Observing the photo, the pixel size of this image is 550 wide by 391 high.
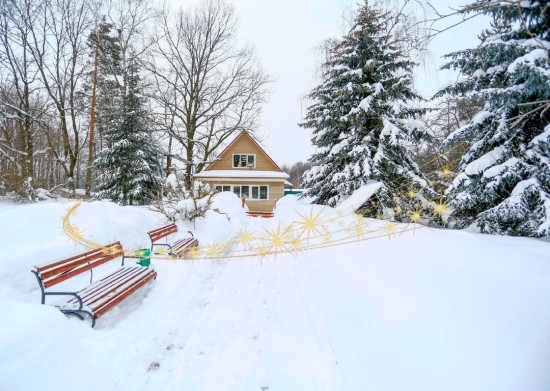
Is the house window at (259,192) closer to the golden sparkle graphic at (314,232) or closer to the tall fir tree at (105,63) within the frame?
the tall fir tree at (105,63)

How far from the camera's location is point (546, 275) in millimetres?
2639

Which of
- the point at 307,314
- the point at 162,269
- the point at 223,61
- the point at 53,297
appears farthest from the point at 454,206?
the point at 223,61

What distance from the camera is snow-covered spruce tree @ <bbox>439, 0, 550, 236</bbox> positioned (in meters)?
4.96

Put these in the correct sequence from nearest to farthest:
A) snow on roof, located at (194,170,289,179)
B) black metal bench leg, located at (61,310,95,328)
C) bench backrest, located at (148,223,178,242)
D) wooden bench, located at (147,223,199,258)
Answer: black metal bench leg, located at (61,310,95,328) < wooden bench, located at (147,223,199,258) < bench backrest, located at (148,223,178,242) < snow on roof, located at (194,170,289,179)

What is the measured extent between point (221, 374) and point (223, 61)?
2446 cm

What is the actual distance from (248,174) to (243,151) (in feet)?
8.77

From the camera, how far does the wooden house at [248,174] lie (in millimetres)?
22938

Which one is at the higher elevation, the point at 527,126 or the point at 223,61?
the point at 223,61

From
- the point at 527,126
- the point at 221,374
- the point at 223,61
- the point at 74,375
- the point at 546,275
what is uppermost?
the point at 223,61

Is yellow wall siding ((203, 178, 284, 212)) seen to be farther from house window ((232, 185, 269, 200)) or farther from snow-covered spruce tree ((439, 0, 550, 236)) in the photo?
snow-covered spruce tree ((439, 0, 550, 236))

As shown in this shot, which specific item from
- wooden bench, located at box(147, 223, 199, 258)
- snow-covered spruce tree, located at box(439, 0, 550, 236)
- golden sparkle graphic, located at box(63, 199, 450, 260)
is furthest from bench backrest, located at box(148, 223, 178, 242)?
snow-covered spruce tree, located at box(439, 0, 550, 236)

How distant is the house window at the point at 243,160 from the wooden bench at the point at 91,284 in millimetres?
19660

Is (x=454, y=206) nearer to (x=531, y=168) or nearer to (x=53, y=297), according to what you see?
(x=531, y=168)

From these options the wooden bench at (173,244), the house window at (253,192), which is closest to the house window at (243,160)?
the house window at (253,192)
